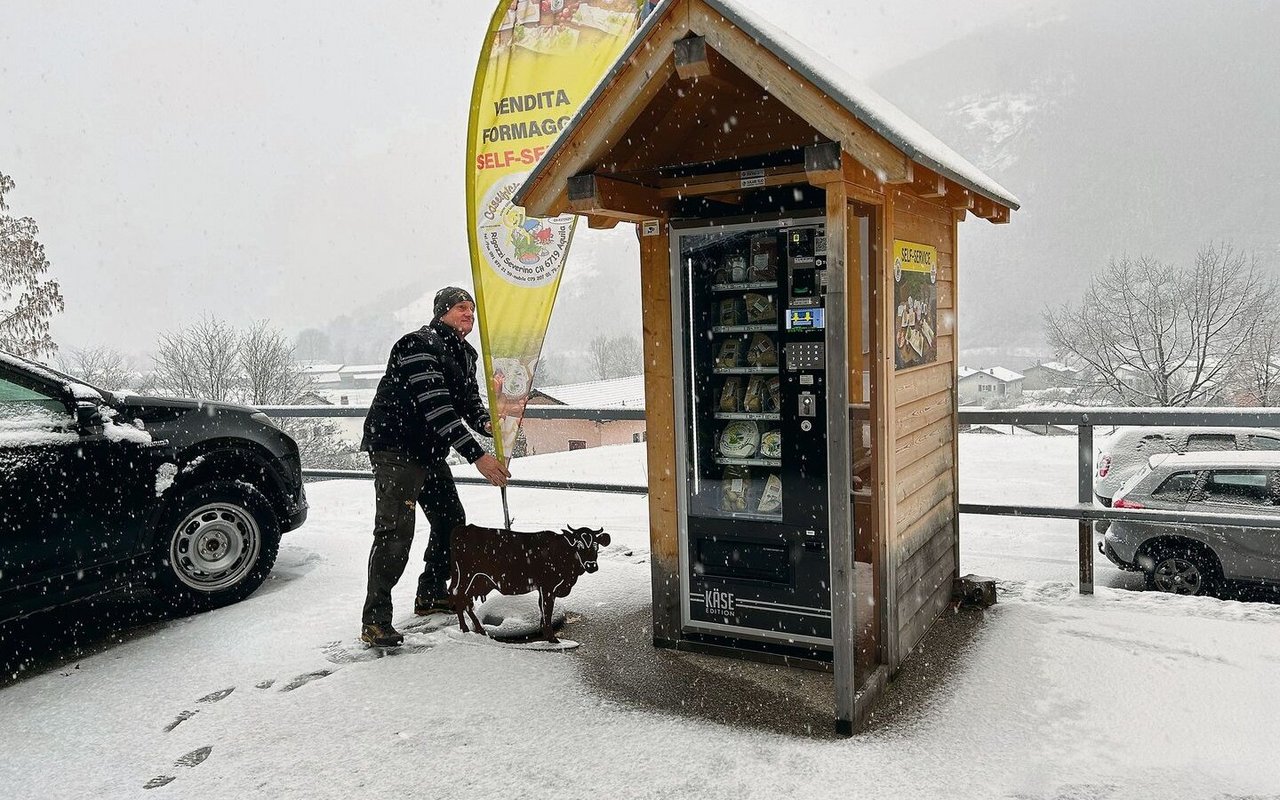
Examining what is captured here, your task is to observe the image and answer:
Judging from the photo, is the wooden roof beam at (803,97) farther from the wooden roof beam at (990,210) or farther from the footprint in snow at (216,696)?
the footprint in snow at (216,696)

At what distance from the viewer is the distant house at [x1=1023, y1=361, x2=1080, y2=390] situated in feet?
194

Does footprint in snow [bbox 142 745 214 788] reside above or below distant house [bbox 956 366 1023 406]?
above

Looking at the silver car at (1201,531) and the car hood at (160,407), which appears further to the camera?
the silver car at (1201,531)

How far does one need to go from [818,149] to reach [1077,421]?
8.98 ft

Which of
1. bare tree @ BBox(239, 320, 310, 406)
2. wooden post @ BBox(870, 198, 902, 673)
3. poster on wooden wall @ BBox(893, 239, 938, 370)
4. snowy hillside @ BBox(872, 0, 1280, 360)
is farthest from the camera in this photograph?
snowy hillside @ BBox(872, 0, 1280, 360)

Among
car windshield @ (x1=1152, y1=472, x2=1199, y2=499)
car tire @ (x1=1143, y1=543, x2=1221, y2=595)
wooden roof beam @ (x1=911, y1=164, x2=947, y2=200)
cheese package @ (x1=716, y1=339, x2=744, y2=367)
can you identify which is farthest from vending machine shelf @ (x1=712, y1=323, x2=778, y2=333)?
car windshield @ (x1=1152, y1=472, x2=1199, y2=499)

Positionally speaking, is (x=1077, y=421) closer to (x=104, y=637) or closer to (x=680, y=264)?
(x=680, y=264)

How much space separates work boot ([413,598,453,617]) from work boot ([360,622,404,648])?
477mm

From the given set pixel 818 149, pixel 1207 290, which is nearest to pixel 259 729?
pixel 818 149

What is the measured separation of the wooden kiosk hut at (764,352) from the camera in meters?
3.82

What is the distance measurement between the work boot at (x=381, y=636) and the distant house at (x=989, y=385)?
71.5m

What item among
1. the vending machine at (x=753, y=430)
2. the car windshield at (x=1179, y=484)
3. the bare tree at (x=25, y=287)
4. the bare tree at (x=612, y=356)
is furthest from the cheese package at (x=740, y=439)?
the bare tree at (x=612, y=356)

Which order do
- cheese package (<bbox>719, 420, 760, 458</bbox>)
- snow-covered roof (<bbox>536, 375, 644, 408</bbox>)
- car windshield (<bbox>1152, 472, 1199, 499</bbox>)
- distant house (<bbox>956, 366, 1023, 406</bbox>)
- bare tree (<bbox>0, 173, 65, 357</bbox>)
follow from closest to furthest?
cheese package (<bbox>719, 420, 760, 458</bbox>) → car windshield (<bbox>1152, 472, 1199, 499</bbox>) → bare tree (<bbox>0, 173, 65, 357</bbox>) → snow-covered roof (<bbox>536, 375, 644, 408</bbox>) → distant house (<bbox>956, 366, 1023, 406</bbox>)

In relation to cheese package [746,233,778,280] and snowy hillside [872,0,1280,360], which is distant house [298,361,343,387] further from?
snowy hillside [872,0,1280,360]
